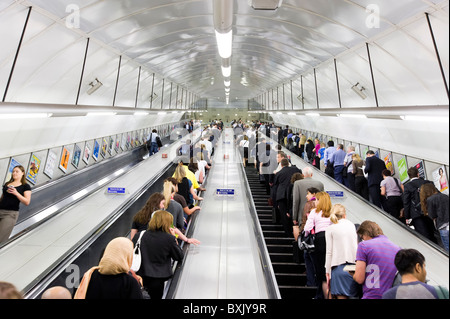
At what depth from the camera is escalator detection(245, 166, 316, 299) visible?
4.38 meters

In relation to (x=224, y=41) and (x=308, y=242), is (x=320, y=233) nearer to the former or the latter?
(x=308, y=242)

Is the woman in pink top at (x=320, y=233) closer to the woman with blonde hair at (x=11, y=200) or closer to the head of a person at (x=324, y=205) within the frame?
the head of a person at (x=324, y=205)

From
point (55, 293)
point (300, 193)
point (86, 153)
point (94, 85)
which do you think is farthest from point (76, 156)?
point (55, 293)

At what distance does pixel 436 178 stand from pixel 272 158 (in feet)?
14.9

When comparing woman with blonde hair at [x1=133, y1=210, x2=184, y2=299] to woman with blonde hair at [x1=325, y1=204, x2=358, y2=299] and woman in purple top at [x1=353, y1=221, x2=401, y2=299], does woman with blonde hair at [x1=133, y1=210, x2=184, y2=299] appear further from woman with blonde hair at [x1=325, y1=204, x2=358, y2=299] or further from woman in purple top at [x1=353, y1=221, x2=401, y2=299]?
woman in purple top at [x1=353, y1=221, x2=401, y2=299]

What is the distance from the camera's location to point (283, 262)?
5.59m

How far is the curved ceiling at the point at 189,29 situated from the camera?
15.4 feet

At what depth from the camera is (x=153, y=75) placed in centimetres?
1288

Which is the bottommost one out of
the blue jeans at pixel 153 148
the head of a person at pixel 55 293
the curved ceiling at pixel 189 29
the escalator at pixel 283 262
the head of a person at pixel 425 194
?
the escalator at pixel 283 262

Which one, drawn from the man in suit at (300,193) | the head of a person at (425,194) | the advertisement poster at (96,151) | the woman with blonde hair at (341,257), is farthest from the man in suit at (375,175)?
the advertisement poster at (96,151)

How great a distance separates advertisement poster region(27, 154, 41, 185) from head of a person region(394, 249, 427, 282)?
34.3 feet

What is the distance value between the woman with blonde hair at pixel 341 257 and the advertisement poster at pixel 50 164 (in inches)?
406

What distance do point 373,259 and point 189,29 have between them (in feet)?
26.7
